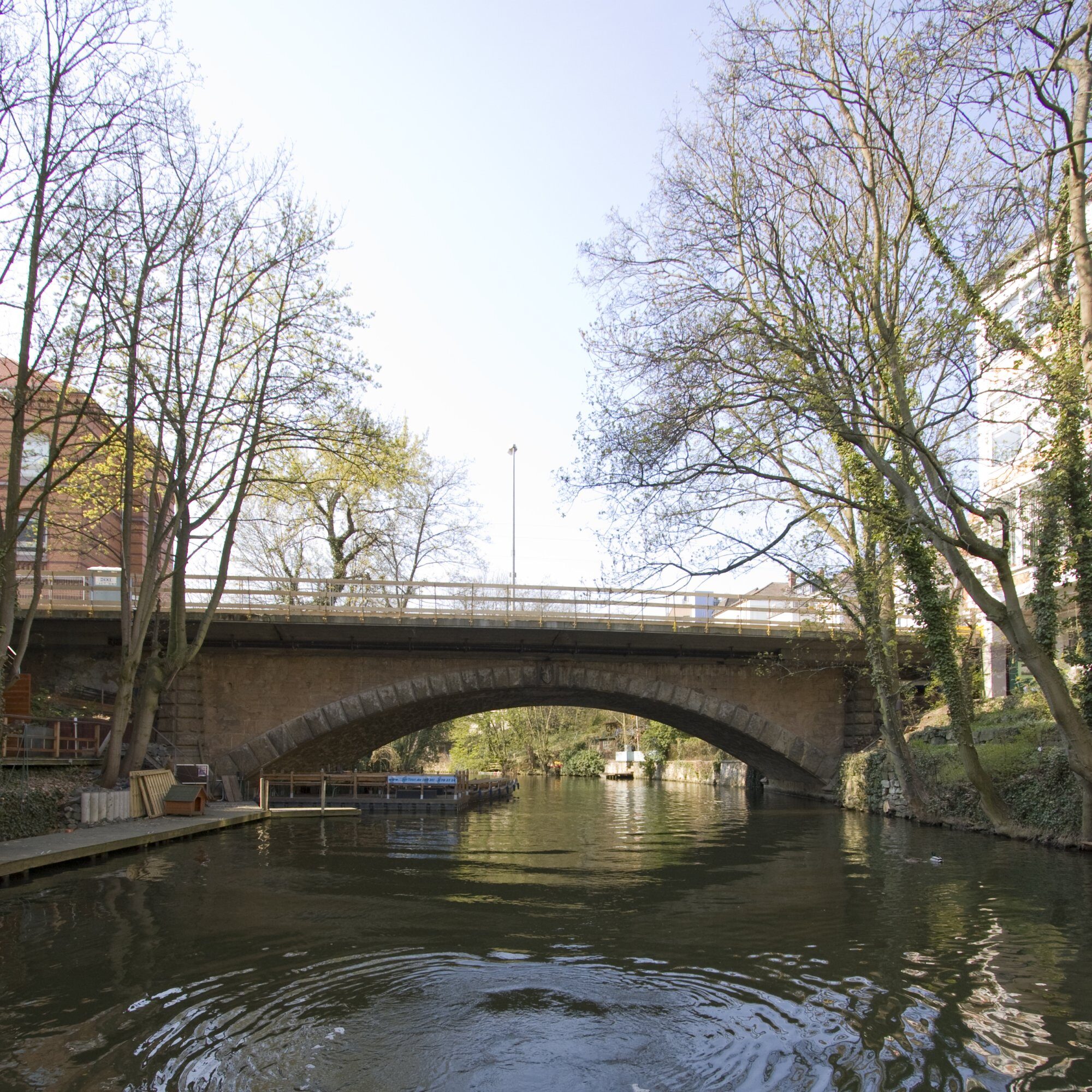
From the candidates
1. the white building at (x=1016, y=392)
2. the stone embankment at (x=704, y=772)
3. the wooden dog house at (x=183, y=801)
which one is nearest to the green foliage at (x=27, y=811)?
the wooden dog house at (x=183, y=801)

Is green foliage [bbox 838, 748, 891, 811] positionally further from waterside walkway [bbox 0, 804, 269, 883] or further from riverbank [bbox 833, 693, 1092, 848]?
waterside walkway [bbox 0, 804, 269, 883]

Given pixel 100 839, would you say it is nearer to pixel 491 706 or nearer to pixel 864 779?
pixel 491 706

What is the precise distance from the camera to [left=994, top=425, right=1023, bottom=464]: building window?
1734 centimetres

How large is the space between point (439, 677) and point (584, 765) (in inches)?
1245

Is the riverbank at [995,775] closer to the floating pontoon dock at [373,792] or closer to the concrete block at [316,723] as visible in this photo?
the floating pontoon dock at [373,792]

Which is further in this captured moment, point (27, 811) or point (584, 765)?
point (584, 765)

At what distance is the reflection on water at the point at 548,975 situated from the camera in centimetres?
564

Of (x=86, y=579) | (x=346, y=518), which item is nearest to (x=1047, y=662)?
(x=86, y=579)

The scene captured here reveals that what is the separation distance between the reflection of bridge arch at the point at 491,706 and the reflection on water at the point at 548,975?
9719mm

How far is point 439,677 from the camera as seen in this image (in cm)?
2497

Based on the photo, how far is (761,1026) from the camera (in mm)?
6332

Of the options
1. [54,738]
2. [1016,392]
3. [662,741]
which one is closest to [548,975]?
[1016,392]

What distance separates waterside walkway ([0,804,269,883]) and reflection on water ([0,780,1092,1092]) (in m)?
0.46

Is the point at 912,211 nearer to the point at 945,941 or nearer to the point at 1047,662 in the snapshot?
the point at 1047,662
